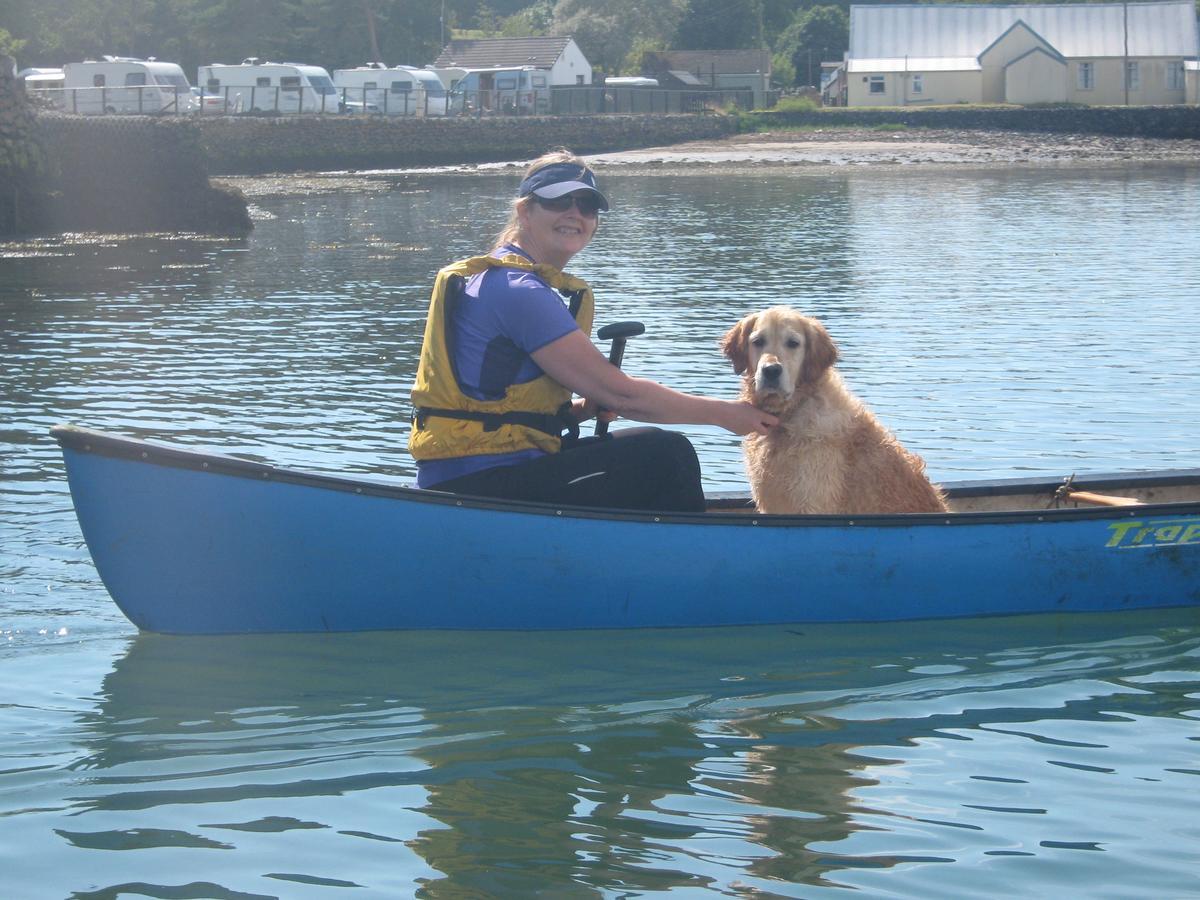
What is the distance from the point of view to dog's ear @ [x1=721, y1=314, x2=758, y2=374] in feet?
22.4

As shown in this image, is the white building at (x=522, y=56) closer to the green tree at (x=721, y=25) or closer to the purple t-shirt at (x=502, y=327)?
the green tree at (x=721, y=25)

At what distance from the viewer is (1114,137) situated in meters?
63.5

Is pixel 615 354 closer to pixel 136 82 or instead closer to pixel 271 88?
pixel 136 82

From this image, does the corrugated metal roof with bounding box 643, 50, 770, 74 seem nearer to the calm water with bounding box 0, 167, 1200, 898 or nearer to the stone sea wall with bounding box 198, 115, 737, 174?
the stone sea wall with bounding box 198, 115, 737, 174

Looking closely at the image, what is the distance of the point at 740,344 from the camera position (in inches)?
271

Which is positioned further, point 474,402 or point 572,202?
point 474,402

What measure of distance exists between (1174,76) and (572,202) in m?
75.2

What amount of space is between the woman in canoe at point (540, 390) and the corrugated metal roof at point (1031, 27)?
7378 centimetres

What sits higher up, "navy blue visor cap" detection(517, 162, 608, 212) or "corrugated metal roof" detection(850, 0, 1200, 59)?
"corrugated metal roof" detection(850, 0, 1200, 59)

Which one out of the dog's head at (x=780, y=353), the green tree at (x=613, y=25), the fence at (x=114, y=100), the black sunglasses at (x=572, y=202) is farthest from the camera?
the green tree at (x=613, y=25)

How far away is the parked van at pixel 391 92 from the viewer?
6269cm

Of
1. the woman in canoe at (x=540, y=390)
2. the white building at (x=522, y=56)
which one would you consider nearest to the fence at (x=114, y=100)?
the white building at (x=522, y=56)

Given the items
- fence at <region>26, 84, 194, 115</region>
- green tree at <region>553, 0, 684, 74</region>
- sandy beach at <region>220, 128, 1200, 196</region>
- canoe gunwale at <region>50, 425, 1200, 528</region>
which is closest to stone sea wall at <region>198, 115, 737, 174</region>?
sandy beach at <region>220, 128, 1200, 196</region>

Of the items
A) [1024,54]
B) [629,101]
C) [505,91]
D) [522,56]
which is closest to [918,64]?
[1024,54]
